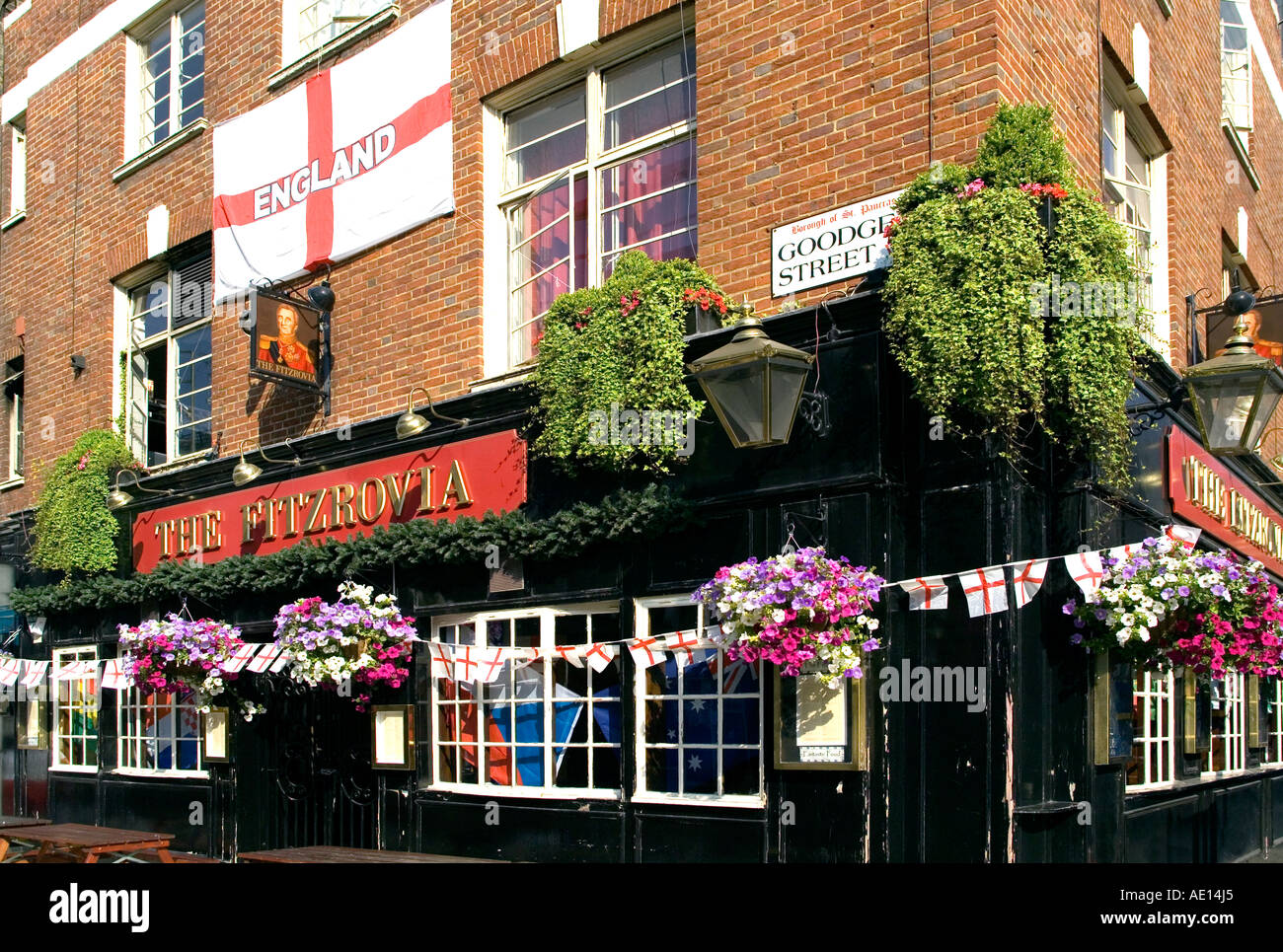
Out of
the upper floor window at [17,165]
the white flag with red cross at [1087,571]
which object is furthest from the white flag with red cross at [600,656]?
the upper floor window at [17,165]

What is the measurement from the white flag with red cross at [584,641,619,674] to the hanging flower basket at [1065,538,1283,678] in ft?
9.68

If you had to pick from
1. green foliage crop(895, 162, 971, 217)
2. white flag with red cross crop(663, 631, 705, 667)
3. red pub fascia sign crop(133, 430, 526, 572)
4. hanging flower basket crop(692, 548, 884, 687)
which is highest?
green foliage crop(895, 162, 971, 217)

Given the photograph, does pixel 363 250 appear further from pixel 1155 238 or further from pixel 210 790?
pixel 1155 238

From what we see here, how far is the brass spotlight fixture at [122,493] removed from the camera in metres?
13.4

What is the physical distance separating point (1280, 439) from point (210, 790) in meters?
10.8

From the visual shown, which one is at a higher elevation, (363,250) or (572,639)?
(363,250)

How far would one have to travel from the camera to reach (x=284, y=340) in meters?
11.6

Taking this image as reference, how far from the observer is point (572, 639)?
31.3 ft

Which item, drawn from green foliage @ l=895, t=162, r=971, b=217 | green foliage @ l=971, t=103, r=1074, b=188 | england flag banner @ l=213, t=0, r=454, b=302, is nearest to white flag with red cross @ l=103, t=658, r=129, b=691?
england flag banner @ l=213, t=0, r=454, b=302

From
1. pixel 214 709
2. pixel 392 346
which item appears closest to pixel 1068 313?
pixel 392 346

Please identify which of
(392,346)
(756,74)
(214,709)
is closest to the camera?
(756,74)

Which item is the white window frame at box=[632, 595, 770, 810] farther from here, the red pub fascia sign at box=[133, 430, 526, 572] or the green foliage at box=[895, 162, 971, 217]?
the green foliage at box=[895, 162, 971, 217]

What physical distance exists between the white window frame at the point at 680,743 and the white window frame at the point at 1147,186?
12.7 feet

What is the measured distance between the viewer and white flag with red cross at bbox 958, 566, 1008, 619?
23.5 ft
